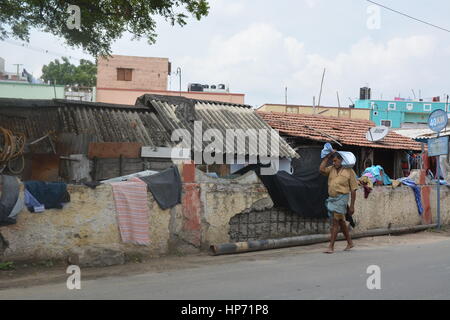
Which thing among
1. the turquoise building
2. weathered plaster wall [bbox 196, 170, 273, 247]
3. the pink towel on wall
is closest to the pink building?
the turquoise building

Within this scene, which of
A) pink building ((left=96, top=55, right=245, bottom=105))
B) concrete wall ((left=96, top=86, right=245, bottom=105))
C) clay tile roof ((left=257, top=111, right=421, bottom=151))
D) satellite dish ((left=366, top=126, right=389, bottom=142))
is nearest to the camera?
clay tile roof ((left=257, top=111, right=421, bottom=151))

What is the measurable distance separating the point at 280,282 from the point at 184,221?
316 centimetres

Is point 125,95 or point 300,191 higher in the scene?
point 125,95

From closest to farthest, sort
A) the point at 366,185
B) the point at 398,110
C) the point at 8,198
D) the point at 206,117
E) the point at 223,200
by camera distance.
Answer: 1. the point at 8,198
2. the point at 223,200
3. the point at 366,185
4. the point at 206,117
5. the point at 398,110

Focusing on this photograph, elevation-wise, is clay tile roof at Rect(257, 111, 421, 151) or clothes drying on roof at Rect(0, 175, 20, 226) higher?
clay tile roof at Rect(257, 111, 421, 151)

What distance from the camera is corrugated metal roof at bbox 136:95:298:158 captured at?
14.8 meters

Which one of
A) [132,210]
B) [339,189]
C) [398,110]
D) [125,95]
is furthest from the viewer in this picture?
[398,110]

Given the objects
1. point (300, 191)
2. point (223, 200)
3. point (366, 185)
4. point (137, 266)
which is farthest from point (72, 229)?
point (366, 185)

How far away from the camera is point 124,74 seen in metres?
35.6

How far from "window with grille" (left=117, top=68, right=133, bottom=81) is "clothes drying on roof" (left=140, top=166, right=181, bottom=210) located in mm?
27424

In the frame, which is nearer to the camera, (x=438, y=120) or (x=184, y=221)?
(x=184, y=221)

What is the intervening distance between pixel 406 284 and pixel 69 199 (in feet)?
17.1

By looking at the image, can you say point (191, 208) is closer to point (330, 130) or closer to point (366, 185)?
point (366, 185)

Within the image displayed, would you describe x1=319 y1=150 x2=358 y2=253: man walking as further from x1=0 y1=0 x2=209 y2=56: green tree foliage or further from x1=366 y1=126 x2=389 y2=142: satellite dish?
x1=366 y1=126 x2=389 y2=142: satellite dish
